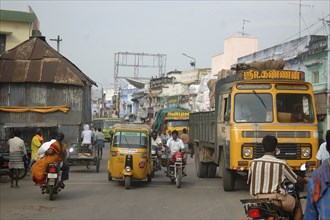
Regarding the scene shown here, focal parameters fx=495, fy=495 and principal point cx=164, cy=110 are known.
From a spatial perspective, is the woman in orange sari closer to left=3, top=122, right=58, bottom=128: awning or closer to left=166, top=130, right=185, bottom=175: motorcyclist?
left=166, top=130, right=185, bottom=175: motorcyclist

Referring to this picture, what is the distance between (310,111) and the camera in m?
13.2

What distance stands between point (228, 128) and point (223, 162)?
1.24 m

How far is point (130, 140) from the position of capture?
50.3 feet

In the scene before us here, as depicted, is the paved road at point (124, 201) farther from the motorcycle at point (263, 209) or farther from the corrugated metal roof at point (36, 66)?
the corrugated metal roof at point (36, 66)

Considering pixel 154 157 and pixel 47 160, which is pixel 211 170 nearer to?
pixel 154 157

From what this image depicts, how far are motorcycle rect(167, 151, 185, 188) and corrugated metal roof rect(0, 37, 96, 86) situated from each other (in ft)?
34.4

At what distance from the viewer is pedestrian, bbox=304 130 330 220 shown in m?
4.04

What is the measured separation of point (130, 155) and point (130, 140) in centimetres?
74

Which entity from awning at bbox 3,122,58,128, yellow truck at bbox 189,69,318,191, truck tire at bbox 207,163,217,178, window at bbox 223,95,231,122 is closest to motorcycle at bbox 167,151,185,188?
yellow truck at bbox 189,69,318,191

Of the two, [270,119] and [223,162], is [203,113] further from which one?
[270,119]

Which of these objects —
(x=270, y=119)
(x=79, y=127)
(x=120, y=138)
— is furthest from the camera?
(x=79, y=127)

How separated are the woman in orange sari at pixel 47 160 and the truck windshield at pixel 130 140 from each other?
2.82 metres

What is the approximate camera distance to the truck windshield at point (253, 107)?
42.3ft

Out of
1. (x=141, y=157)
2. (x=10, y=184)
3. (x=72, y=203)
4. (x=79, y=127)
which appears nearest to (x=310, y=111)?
(x=141, y=157)
